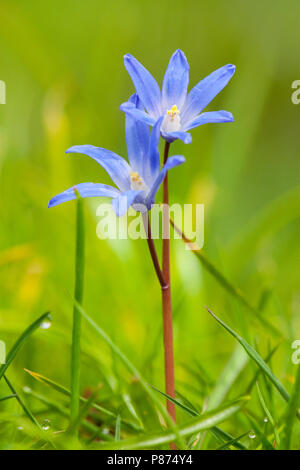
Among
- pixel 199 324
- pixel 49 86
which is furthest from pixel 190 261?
pixel 49 86

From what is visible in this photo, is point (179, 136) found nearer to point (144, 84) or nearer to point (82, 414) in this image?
point (144, 84)

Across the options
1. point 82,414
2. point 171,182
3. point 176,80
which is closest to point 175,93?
point 176,80

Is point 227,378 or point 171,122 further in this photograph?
point 227,378

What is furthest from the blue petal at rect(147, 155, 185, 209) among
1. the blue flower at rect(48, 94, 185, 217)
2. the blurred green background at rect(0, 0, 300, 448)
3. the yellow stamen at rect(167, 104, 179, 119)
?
the blurred green background at rect(0, 0, 300, 448)

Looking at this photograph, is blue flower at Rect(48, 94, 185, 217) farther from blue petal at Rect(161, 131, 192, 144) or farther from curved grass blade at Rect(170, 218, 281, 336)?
curved grass blade at Rect(170, 218, 281, 336)

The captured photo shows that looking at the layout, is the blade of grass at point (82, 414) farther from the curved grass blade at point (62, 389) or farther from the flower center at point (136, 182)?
the flower center at point (136, 182)

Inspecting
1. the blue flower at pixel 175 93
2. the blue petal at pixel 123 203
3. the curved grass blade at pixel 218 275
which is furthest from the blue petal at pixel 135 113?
the curved grass blade at pixel 218 275
